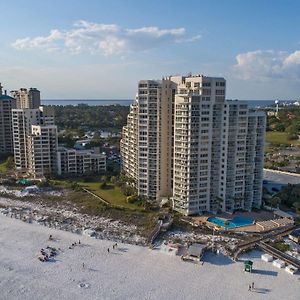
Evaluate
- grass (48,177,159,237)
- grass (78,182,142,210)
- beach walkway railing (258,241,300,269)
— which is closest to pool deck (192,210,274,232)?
beach walkway railing (258,241,300,269)

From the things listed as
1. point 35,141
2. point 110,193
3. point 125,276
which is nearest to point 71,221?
point 110,193

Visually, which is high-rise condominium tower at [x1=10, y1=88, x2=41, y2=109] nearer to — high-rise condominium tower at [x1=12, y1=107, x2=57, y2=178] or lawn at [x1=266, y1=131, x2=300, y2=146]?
high-rise condominium tower at [x1=12, y1=107, x2=57, y2=178]

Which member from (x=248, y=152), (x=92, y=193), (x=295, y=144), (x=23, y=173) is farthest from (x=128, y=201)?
(x=295, y=144)

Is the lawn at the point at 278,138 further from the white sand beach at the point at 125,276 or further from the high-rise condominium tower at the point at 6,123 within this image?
the white sand beach at the point at 125,276

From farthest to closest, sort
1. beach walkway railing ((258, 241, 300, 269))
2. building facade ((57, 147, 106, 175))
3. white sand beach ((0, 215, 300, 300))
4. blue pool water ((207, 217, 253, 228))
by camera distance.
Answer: building facade ((57, 147, 106, 175)), blue pool water ((207, 217, 253, 228)), beach walkway railing ((258, 241, 300, 269)), white sand beach ((0, 215, 300, 300))

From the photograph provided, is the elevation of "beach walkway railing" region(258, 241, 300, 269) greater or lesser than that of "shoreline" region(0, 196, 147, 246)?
lesser

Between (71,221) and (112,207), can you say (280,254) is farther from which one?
(71,221)

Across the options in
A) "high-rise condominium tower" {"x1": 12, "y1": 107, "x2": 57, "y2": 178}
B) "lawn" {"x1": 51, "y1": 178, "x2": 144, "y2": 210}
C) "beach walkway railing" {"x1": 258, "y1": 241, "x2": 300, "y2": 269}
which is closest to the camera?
"beach walkway railing" {"x1": 258, "y1": 241, "x2": 300, "y2": 269}

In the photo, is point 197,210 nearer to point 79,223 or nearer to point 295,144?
point 79,223
